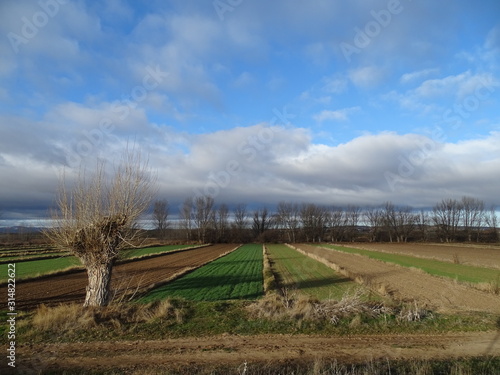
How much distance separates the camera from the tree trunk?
1223 cm

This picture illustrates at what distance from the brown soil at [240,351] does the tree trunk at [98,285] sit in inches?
139

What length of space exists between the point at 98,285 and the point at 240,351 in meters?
7.06

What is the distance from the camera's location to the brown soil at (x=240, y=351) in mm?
7492

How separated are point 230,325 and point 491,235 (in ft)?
396

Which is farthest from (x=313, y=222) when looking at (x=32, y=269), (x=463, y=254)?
(x=32, y=269)

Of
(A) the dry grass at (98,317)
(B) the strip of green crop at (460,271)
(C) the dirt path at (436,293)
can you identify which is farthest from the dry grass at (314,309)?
(B) the strip of green crop at (460,271)

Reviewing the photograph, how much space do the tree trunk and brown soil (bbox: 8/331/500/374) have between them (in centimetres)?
A: 354

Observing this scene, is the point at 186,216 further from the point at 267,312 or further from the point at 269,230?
the point at 267,312

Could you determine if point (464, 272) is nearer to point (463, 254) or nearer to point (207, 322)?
point (463, 254)

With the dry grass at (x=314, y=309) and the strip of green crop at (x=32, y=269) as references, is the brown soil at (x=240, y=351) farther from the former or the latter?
the strip of green crop at (x=32, y=269)

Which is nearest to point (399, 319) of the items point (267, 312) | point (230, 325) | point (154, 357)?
point (267, 312)

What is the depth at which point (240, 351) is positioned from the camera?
8336 mm

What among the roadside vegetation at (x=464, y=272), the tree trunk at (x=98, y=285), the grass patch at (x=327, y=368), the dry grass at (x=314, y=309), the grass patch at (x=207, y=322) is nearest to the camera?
the grass patch at (x=327, y=368)

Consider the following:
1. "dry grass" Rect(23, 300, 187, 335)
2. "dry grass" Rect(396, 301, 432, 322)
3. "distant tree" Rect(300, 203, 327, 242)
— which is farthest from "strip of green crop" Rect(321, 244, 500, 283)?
"distant tree" Rect(300, 203, 327, 242)
